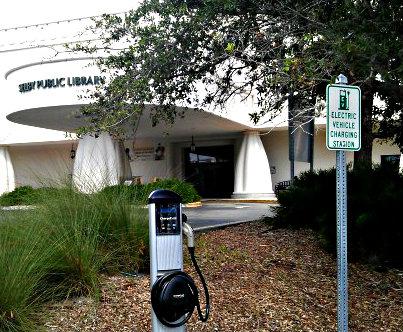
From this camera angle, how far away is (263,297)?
18.5 feet

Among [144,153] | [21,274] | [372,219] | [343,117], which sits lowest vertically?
[21,274]

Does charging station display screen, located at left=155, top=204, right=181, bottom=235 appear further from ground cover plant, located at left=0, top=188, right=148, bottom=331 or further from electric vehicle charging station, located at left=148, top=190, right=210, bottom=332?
ground cover plant, located at left=0, top=188, right=148, bottom=331

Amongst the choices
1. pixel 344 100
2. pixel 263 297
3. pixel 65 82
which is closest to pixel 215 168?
pixel 65 82

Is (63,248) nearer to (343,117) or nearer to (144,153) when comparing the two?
(343,117)

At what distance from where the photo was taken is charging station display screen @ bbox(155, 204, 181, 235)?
357 cm

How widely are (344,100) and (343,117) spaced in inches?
4.6

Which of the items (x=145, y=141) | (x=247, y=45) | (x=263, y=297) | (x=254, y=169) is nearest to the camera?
(x=263, y=297)

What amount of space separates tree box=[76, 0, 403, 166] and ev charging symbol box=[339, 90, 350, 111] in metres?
2.42

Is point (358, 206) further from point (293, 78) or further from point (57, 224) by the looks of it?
point (57, 224)

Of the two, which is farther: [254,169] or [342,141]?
[254,169]

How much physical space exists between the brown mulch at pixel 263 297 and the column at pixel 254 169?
2005cm

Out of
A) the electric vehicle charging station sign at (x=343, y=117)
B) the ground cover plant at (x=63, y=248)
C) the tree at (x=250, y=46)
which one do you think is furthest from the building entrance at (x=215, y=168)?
the electric vehicle charging station sign at (x=343, y=117)

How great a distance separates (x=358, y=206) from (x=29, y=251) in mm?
4456

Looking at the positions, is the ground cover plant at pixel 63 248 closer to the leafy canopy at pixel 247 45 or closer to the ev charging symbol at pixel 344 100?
the leafy canopy at pixel 247 45
